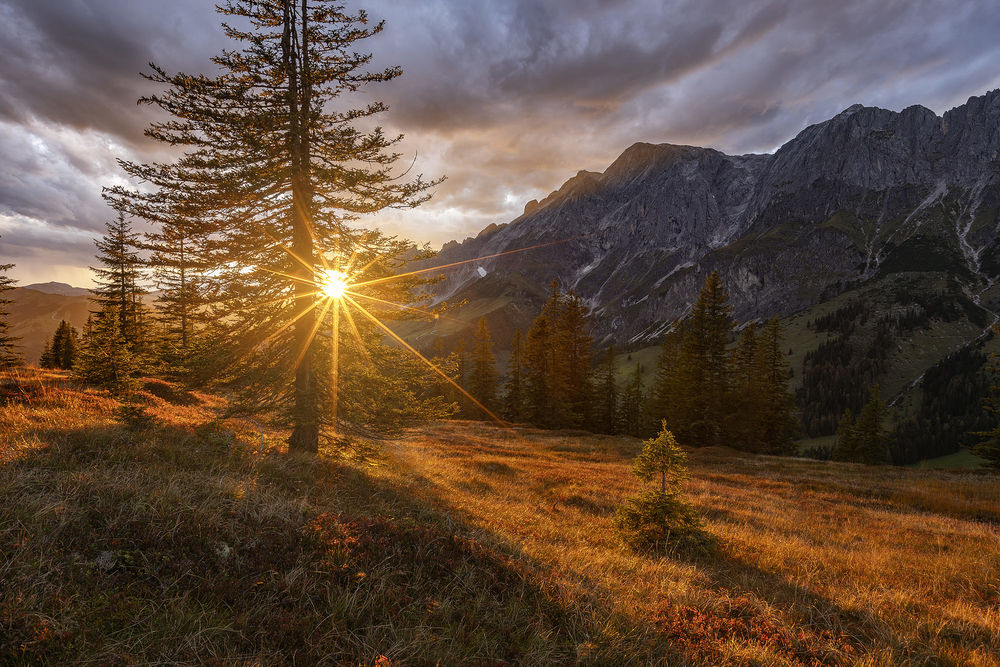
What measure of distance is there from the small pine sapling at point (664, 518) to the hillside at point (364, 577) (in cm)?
41

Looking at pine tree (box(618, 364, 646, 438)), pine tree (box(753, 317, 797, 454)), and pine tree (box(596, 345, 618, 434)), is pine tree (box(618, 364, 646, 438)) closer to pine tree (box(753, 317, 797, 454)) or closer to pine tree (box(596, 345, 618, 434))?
pine tree (box(596, 345, 618, 434))

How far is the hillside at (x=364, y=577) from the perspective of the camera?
10.6ft

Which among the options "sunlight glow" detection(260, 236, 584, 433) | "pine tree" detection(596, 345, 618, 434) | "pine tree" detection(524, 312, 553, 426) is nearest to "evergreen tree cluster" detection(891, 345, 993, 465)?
"pine tree" detection(596, 345, 618, 434)

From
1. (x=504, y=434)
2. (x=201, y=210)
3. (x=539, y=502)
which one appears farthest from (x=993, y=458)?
(x=201, y=210)

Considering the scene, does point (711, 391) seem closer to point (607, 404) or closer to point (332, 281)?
point (607, 404)

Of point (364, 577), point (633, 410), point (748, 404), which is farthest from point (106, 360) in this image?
point (633, 410)

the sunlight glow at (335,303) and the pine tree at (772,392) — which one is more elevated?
the sunlight glow at (335,303)

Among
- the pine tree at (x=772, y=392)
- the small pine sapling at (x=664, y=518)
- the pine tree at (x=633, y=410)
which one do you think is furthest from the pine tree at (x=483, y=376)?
the small pine sapling at (x=664, y=518)

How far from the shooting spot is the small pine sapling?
8.38 meters

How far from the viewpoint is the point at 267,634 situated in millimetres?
3268

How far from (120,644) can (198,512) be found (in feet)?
5.83

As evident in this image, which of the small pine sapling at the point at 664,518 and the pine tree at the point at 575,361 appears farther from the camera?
the pine tree at the point at 575,361

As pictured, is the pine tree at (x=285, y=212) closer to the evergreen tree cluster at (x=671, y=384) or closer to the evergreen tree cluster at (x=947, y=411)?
the evergreen tree cluster at (x=671, y=384)

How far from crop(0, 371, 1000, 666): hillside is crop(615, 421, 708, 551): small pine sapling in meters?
0.41
